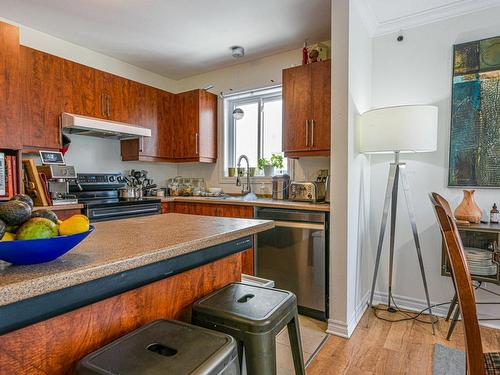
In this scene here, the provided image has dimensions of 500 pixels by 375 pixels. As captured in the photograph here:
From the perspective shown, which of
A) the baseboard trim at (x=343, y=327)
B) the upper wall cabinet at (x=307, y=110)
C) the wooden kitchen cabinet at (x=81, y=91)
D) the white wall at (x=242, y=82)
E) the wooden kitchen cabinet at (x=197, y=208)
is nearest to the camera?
the baseboard trim at (x=343, y=327)

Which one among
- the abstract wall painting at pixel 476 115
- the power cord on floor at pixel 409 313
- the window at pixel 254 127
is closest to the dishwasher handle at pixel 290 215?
the window at pixel 254 127

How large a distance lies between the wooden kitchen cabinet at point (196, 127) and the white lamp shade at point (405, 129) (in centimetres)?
208

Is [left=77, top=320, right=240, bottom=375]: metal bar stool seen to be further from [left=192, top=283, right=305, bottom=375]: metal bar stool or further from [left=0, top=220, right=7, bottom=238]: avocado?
[left=0, top=220, right=7, bottom=238]: avocado

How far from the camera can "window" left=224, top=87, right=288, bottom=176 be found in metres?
3.42

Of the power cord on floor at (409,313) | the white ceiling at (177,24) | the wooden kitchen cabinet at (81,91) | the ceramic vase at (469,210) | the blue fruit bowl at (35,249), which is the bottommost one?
the power cord on floor at (409,313)

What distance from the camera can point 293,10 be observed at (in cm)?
243

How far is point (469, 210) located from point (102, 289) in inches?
96.7

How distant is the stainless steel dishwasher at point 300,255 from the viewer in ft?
7.55

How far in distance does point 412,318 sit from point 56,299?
102 inches

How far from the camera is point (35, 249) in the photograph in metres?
0.65

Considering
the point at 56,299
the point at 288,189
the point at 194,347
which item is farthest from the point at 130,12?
the point at 194,347

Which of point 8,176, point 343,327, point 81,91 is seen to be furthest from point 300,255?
point 81,91

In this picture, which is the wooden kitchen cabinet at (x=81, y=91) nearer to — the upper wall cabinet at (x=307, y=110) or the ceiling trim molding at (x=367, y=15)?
the upper wall cabinet at (x=307, y=110)

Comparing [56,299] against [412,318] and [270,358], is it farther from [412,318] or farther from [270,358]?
[412,318]
